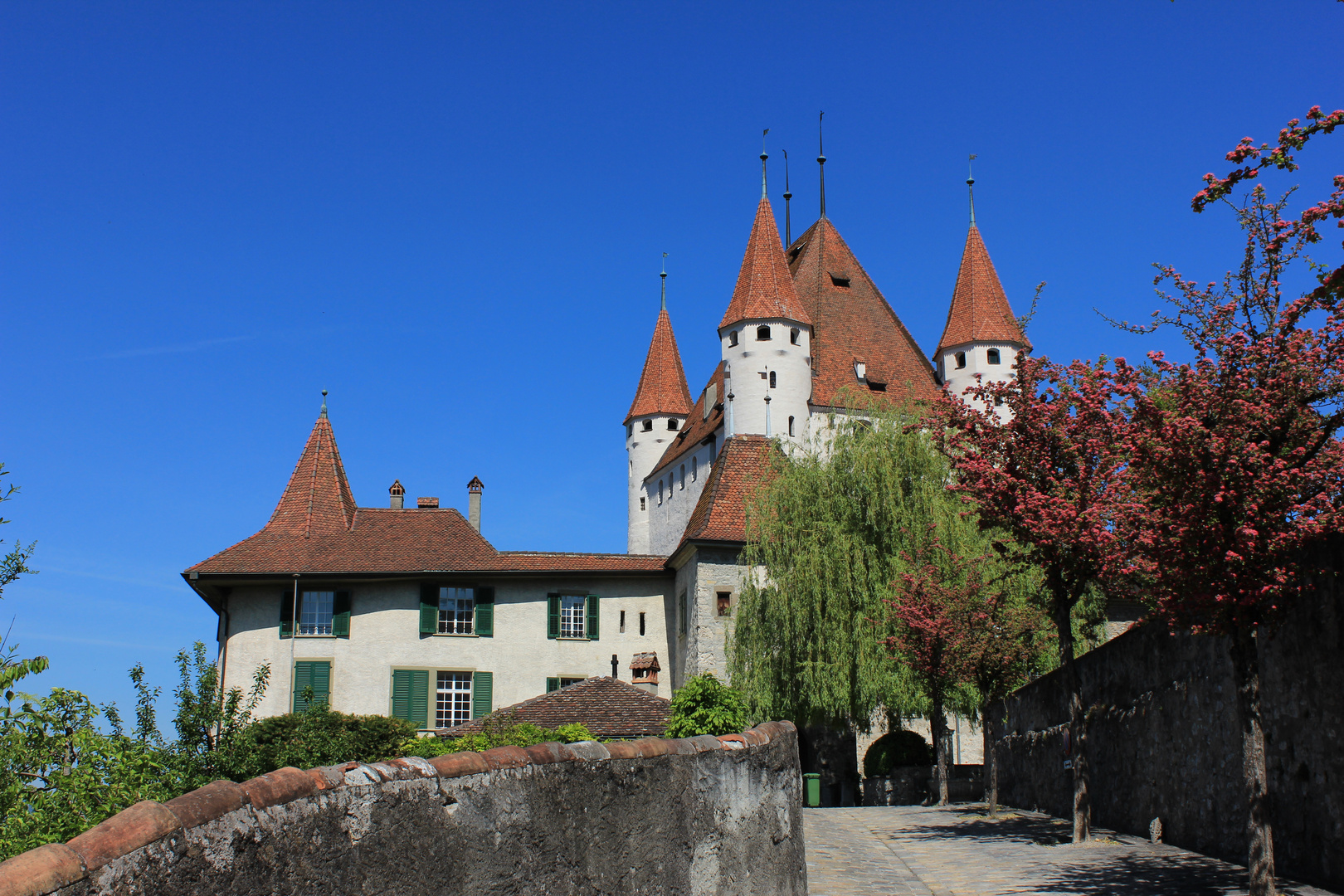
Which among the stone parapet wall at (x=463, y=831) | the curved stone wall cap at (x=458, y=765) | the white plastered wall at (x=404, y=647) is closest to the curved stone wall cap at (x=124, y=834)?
the stone parapet wall at (x=463, y=831)

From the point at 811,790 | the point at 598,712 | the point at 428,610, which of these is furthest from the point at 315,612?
the point at 811,790

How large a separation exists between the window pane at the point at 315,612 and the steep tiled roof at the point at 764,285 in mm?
20504

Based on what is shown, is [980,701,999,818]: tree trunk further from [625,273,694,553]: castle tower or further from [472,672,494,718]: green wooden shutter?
[625,273,694,553]: castle tower

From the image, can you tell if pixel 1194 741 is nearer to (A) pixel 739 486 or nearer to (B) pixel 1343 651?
(B) pixel 1343 651

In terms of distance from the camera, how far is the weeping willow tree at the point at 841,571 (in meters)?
27.3

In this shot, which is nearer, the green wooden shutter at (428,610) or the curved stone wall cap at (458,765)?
the curved stone wall cap at (458,765)

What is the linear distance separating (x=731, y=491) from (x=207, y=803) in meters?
33.0

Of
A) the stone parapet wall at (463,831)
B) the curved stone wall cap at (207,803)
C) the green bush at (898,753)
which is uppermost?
the curved stone wall cap at (207,803)

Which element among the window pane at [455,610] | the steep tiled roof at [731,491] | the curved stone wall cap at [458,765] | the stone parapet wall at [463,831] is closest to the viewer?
the stone parapet wall at [463,831]

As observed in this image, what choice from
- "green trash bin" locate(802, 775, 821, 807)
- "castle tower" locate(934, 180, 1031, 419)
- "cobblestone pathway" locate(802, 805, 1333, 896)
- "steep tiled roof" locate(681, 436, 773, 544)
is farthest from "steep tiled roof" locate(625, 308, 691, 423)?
"cobblestone pathway" locate(802, 805, 1333, 896)

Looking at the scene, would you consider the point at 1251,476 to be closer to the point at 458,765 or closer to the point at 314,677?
the point at 458,765

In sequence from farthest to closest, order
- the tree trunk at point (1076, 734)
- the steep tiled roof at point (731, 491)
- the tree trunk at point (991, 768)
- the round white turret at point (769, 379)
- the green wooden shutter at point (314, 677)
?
1. the round white turret at point (769, 379)
2. the green wooden shutter at point (314, 677)
3. the steep tiled roof at point (731, 491)
4. the tree trunk at point (991, 768)
5. the tree trunk at point (1076, 734)

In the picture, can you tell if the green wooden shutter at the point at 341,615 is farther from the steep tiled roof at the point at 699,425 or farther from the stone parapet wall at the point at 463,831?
the stone parapet wall at the point at 463,831

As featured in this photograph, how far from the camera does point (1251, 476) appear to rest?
29.2 feet
